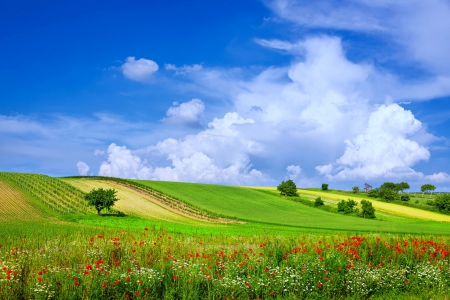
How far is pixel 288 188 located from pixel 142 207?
45980mm

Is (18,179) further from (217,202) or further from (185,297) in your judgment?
(185,297)

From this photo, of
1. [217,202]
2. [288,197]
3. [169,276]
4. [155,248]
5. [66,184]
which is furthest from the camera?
[288,197]

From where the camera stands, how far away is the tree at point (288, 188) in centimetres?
9190

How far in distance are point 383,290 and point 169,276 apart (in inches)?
289

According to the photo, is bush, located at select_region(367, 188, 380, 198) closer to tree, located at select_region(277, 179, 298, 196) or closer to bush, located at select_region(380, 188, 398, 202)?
bush, located at select_region(380, 188, 398, 202)

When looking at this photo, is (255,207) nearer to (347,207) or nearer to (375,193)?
(347,207)

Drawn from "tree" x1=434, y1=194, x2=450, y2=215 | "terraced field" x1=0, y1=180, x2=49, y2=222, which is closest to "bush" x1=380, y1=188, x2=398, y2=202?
"tree" x1=434, y1=194, x2=450, y2=215

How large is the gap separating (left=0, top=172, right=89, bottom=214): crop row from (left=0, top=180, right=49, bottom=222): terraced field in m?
1.86

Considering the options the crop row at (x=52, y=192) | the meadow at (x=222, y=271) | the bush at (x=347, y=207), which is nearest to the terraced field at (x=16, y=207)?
the crop row at (x=52, y=192)

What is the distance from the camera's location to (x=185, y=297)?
33.6 ft

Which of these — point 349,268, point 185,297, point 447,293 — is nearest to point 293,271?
point 349,268

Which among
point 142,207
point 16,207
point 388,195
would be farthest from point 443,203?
point 16,207

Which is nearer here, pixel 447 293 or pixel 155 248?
pixel 447 293

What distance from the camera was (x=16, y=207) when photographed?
4594 cm
